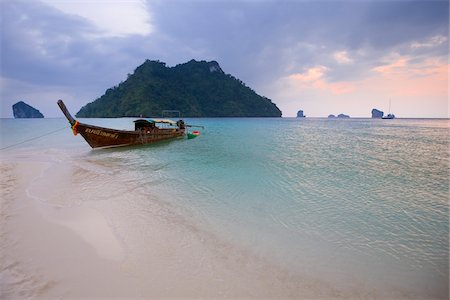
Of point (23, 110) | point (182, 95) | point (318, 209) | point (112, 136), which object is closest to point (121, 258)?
point (318, 209)

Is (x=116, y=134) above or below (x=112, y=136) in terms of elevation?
above

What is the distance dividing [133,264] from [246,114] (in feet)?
525

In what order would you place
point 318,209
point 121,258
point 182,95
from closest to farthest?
point 121,258 < point 318,209 < point 182,95

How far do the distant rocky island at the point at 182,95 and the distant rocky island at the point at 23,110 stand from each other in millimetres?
46534

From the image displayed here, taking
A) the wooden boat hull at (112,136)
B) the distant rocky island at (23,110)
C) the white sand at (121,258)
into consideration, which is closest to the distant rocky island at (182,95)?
the distant rocky island at (23,110)

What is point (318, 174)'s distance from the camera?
12.4 metres

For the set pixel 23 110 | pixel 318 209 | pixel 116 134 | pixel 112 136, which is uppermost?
pixel 23 110

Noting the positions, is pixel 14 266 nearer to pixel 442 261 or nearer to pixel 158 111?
pixel 442 261

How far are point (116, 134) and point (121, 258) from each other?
19.2m

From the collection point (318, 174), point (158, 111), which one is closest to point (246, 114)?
point (158, 111)

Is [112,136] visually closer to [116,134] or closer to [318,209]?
[116,134]

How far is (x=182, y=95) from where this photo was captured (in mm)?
139125

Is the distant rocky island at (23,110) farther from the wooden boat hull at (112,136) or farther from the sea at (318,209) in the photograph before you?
the sea at (318,209)

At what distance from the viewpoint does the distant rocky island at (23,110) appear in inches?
6757
